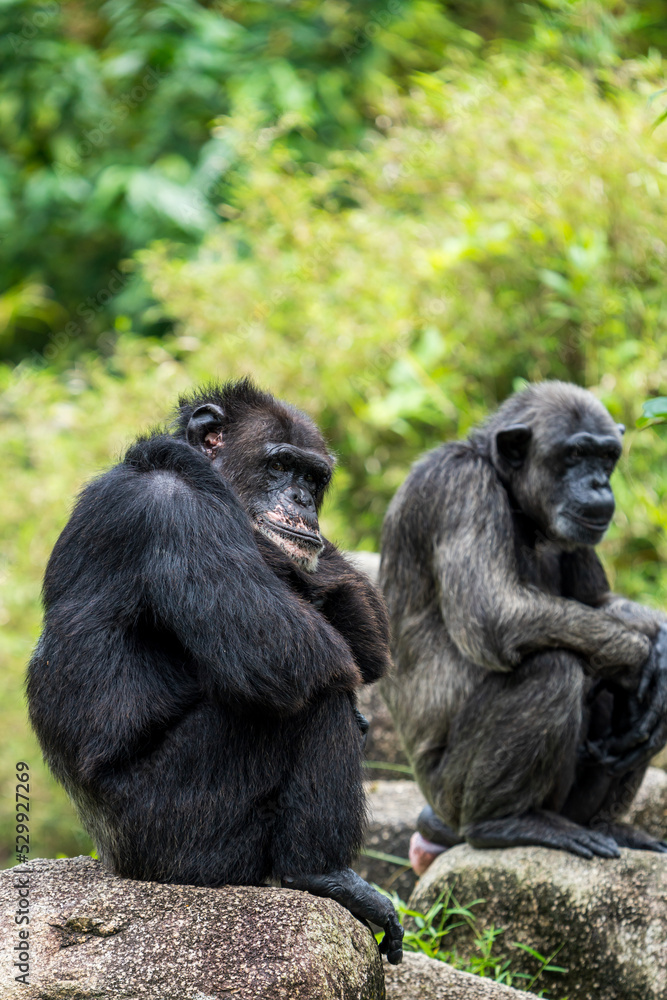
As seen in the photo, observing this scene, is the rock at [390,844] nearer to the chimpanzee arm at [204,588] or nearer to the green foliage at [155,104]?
the chimpanzee arm at [204,588]

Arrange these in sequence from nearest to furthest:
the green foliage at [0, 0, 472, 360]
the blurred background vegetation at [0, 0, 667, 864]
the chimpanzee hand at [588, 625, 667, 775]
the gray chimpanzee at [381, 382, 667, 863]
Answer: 1. the gray chimpanzee at [381, 382, 667, 863]
2. the chimpanzee hand at [588, 625, 667, 775]
3. the blurred background vegetation at [0, 0, 667, 864]
4. the green foliage at [0, 0, 472, 360]

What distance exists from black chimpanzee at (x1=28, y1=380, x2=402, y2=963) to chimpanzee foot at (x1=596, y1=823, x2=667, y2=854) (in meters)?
2.01

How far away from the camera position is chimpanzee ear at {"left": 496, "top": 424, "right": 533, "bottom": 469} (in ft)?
17.6

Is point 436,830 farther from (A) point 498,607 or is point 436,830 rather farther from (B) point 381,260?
(B) point 381,260

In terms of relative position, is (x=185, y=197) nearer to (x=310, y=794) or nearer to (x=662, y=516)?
(x=662, y=516)

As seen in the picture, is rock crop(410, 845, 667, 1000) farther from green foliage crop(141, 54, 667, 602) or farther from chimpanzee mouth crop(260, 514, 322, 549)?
green foliage crop(141, 54, 667, 602)

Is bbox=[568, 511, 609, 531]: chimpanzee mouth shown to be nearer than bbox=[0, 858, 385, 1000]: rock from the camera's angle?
No

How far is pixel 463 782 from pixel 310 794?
→ 1893mm

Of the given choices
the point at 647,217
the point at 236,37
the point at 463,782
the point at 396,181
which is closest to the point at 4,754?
the point at 463,782

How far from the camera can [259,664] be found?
131 inches

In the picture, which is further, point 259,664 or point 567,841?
point 567,841

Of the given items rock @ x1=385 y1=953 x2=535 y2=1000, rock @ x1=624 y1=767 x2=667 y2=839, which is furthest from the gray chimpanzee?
rock @ x1=385 y1=953 x2=535 y2=1000

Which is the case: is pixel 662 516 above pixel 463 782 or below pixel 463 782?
above

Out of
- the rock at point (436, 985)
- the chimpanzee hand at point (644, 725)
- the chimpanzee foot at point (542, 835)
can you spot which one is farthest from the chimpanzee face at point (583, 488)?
the rock at point (436, 985)
